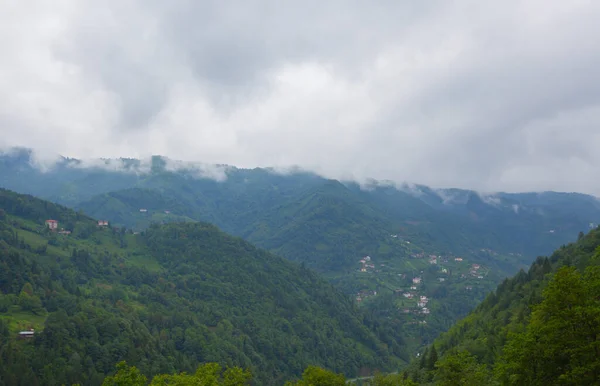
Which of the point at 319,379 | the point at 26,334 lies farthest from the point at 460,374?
the point at 26,334

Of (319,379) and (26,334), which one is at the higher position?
(319,379)

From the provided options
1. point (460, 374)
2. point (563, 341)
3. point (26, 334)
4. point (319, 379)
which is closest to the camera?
point (563, 341)

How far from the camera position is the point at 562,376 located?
88.0ft

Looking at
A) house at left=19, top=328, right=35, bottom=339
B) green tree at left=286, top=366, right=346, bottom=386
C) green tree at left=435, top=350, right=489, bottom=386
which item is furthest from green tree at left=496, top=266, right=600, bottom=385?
house at left=19, top=328, right=35, bottom=339

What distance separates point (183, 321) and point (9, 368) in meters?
78.3

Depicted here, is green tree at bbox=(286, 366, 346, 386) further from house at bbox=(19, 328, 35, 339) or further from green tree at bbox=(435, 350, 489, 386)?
house at bbox=(19, 328, 35, 339)

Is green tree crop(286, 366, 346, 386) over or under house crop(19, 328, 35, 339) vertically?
over

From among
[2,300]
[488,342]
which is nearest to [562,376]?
[488,342]

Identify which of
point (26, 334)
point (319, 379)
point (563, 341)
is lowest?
point (26, 334)

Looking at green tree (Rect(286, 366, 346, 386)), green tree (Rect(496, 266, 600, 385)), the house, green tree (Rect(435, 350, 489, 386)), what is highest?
green tree (Rect(496, 266, 600, 385))

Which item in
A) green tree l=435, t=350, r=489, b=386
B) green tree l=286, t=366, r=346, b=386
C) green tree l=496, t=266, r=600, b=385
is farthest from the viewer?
green tree l=286, t=366, r=346, b=386

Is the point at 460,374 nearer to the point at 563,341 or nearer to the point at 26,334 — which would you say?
the point at 563,341

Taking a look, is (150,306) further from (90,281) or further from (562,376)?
(562,376)

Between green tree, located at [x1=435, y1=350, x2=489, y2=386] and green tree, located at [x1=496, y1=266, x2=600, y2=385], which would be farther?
green tree, located at [x1=435, y1=350, x2=489, y2=386]
